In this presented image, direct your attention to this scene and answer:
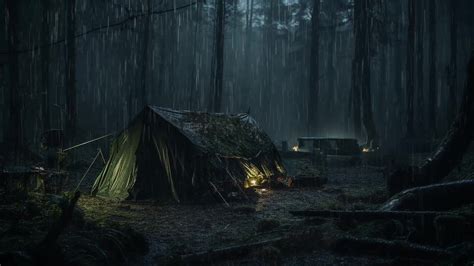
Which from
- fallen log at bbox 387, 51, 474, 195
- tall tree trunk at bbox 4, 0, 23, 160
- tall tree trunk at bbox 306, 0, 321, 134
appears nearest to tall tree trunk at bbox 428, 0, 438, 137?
tall tree trunk at bbox 306, 0, 321, 134

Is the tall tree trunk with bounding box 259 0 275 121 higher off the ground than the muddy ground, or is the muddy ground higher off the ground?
the tall tree trunk with bounding box 259 0 275 121

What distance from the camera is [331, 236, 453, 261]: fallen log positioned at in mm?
5539

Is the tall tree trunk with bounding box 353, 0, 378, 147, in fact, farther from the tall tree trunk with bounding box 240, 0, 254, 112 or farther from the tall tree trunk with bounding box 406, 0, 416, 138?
the tall tree trunk with bounding box 240, 0, 254, 112

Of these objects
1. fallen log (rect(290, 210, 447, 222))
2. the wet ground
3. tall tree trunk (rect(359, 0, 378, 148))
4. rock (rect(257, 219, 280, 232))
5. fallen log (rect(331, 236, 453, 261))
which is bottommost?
the wet ground

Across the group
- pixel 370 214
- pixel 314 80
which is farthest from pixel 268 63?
pixel 370 214

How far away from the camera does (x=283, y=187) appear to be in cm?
1393

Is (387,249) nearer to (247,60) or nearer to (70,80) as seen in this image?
(70,80)

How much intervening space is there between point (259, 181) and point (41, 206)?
23.9ft

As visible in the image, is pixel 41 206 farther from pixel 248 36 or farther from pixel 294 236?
pixel 248 36

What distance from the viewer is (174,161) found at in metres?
11.8

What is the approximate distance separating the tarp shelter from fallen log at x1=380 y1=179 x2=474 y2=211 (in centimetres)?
504

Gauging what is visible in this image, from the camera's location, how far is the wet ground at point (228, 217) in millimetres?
6969

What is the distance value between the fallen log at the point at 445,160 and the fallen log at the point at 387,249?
451cm

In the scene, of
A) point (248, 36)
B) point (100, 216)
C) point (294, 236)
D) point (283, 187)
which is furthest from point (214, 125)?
point (248, 36)
